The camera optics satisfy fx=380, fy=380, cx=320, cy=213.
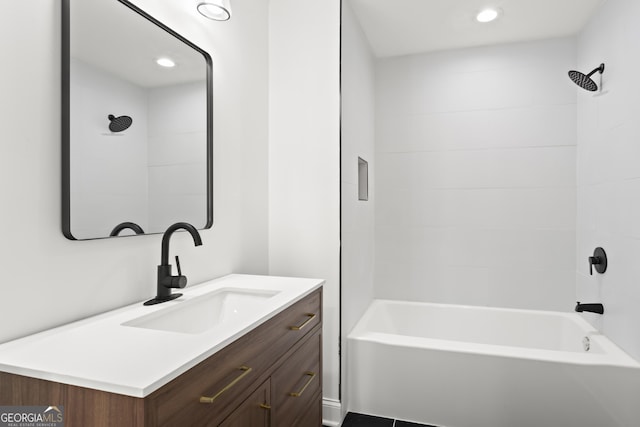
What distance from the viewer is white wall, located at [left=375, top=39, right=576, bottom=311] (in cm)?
280

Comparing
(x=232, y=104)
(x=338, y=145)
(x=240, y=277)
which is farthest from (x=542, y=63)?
(x=240, y=277)

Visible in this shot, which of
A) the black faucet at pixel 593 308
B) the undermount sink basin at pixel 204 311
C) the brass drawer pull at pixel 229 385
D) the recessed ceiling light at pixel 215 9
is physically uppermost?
the recessed ceiling light at pixel 215 9

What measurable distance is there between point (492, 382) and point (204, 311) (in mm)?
1562

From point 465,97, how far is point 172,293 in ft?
8.47

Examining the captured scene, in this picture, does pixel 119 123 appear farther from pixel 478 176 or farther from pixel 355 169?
pixel 478 176

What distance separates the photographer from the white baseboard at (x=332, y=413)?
83.1 inches

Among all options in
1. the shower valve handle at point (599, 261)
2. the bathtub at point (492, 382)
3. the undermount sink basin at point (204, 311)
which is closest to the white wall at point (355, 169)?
the bathtub at point (492, 382)

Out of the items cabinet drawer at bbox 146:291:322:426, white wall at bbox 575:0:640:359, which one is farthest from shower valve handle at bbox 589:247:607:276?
cabinet drawer at bbox 146:291:322:426

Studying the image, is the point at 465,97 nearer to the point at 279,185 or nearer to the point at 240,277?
the point at 279,185

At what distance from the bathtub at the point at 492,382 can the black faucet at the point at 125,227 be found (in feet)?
4.64

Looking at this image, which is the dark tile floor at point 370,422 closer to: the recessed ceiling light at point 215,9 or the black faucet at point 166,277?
the black faucet at point 166,277

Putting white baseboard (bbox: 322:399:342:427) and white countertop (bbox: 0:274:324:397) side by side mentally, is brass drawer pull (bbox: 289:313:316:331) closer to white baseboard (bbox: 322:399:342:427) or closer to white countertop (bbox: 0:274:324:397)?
white countertop (bbox: 0:274:324:397)

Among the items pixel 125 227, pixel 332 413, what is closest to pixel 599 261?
pixel 332 413

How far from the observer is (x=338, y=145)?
7.15 feet
